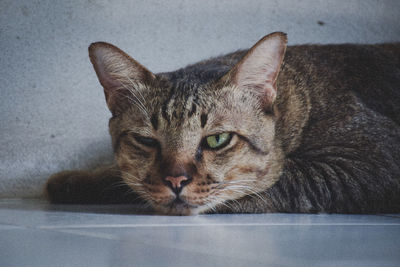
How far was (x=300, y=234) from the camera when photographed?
1071mm

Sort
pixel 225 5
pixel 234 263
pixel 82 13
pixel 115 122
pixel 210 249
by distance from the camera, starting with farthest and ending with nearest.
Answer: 1. pixel 225 5
2. pixel 82 13
3. pixel 115 122
4. pixel 210 249
5. pixel 234 263

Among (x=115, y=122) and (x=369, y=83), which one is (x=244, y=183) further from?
(x=369, y=83)

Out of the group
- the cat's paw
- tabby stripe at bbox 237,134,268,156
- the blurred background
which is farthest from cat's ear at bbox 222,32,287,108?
the blurred background

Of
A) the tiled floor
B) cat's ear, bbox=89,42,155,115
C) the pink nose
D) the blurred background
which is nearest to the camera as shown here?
the tiled floor

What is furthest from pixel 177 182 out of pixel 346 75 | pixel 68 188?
pixel 346 75

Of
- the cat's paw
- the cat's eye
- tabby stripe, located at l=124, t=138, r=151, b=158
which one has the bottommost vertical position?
the cat's paw

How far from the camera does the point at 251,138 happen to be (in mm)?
1592

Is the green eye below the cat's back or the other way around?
below

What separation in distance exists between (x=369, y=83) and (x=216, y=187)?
930mm

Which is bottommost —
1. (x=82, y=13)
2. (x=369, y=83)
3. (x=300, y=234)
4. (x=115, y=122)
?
(x=300, y=234)

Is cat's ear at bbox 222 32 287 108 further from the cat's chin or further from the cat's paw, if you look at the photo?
the cat's paw

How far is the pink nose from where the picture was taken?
1378mm

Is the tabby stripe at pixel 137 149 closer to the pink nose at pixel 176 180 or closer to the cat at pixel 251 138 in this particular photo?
the cat at pixel 251 138

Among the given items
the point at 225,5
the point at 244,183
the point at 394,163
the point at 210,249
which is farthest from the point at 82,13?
the point at 210,249
